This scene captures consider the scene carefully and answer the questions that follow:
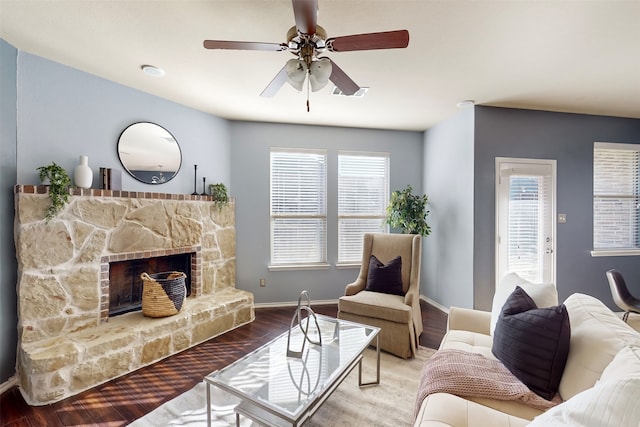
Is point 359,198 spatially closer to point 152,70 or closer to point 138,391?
point 152,70

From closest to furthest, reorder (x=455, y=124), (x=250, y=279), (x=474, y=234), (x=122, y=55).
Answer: (x=122, y=55) < (x=474, y=234) < (x=455, y=124) < (x=250, y=279)

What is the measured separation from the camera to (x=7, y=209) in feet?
7.05

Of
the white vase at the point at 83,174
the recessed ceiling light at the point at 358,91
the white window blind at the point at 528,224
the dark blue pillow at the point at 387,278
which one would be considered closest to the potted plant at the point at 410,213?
the dark blue pillow at the point at 387,278

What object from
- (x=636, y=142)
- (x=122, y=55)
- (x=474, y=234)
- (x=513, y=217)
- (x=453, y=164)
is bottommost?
(x=474, y=234)

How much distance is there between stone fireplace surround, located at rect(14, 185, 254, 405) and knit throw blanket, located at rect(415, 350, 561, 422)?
2280 mm

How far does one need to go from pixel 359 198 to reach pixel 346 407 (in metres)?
2.92

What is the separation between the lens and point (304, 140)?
4090 millimetres

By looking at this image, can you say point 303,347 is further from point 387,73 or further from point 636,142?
point 636,142

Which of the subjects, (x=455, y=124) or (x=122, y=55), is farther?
(x=455, y=124)

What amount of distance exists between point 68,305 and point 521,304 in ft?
11.1

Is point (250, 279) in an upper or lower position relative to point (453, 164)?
lower

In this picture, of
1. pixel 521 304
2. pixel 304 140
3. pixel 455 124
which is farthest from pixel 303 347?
pixel 455 124

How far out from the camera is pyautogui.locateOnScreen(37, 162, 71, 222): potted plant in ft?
7.30

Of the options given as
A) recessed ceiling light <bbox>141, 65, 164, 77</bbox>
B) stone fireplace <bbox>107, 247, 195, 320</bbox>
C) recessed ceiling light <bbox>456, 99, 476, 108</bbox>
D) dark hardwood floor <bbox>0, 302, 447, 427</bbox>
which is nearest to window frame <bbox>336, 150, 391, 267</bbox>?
recessed ceiling light <bbox>456, 99, 476, 108</bbox>
